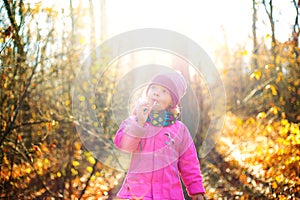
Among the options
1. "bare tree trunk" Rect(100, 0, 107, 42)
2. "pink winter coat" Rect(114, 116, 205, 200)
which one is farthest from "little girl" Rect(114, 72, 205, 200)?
"bare tree trunk" Rect(100, 0, 107, 42)

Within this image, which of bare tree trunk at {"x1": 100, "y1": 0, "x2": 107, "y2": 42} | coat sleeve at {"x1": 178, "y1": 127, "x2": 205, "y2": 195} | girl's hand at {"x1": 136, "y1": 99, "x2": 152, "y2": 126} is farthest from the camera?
bare tree trunk at {"x1": 100, "y1": 0, "x2": 107, "y2": 42}

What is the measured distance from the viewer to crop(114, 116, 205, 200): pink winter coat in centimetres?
281

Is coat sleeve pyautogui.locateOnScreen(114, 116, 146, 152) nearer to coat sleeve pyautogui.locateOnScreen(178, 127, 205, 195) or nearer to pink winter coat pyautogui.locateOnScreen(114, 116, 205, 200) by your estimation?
pink winter coat pyautogui.locateOnScreen(114, 116, 205, 200)

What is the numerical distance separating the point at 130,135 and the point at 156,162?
0.82 ft

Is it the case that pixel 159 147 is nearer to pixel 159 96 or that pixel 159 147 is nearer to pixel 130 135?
pixel 130 135

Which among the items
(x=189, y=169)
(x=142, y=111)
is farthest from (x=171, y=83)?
(x=189, y=169)

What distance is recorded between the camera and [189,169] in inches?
116

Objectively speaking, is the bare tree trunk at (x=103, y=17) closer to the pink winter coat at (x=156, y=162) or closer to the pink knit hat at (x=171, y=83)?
the pink knit hat at (x=171, y=83)

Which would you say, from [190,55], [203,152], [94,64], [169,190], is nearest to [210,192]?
[203,152]

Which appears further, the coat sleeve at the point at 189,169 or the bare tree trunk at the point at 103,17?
the bare tree trunk at the point at 103,17

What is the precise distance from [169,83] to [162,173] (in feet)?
1.96

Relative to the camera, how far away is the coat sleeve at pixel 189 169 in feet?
9.57

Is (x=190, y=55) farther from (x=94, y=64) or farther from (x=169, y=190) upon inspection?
(x=169, y=190)

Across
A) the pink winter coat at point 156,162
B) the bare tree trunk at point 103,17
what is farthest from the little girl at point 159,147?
the bare tree trunk at point 103,17
